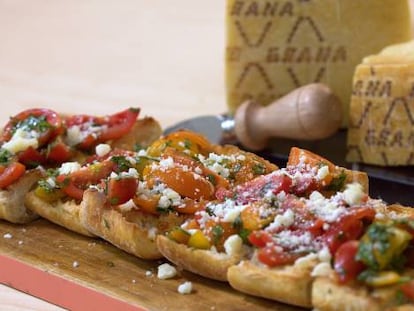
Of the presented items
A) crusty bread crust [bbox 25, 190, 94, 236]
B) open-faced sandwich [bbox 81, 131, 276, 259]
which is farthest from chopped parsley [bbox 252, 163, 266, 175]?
crusty bread crust [bbox 25, 190, 94, 236]

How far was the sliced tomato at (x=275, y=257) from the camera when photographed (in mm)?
2854

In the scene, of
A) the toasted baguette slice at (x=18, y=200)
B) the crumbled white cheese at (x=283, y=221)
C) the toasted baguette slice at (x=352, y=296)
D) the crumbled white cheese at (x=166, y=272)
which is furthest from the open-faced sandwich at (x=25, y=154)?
the toasted baguette slice at (x=352, y=296)

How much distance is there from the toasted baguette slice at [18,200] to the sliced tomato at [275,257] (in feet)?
3.88

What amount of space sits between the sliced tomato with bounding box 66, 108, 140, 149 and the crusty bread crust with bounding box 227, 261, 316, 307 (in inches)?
53.0

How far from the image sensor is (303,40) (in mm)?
5090

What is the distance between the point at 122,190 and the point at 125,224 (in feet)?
0.48

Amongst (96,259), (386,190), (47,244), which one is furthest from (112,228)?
(386,190)

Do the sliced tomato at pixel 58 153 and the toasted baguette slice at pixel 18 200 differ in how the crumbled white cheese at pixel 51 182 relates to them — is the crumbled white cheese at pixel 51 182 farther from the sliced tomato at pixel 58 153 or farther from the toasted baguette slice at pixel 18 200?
the sliced tomato at pixel 58 153

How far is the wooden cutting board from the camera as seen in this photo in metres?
2.93

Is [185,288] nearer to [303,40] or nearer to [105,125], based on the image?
[105,125]

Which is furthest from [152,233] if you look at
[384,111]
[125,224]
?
[384,111]

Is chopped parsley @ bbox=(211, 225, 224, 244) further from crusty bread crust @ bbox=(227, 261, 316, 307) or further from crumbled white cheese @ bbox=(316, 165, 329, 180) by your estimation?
crumbled white cheese @ bbox=(316, 165, 329, 180)

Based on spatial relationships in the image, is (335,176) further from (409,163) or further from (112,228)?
(409,163)

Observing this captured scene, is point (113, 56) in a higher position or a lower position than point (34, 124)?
lower
